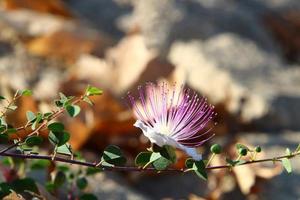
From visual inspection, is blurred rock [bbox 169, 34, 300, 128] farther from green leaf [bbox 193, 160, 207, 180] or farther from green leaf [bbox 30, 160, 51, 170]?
green leaf [bbox 193, 160, 207, 180]

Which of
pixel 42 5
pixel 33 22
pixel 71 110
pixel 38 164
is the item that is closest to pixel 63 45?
pixel 33 22

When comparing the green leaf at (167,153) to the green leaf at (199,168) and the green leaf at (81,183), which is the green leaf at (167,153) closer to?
the green leaf at (199,168)

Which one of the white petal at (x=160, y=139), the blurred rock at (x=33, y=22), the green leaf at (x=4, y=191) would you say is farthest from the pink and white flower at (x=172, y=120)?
the blurred rock at (x=33, y=22)

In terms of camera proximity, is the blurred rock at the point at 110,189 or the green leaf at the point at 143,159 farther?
the blurred rock at the point at 110,189

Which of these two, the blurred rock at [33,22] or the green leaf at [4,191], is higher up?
the blurred rock at [33,22]

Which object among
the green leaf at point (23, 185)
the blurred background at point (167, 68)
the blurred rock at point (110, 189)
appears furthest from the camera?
the blurred background at point (167, 68)

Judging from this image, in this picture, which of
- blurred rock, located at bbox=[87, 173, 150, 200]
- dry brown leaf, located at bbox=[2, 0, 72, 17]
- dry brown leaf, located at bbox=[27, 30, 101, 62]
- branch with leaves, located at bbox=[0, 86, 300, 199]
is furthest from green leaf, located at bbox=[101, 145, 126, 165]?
dry brown leaf, located at bbox=[2, 0, 72, 17]

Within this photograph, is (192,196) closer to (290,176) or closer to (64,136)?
(290,176)

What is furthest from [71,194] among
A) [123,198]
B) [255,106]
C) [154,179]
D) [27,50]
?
[27,50]
